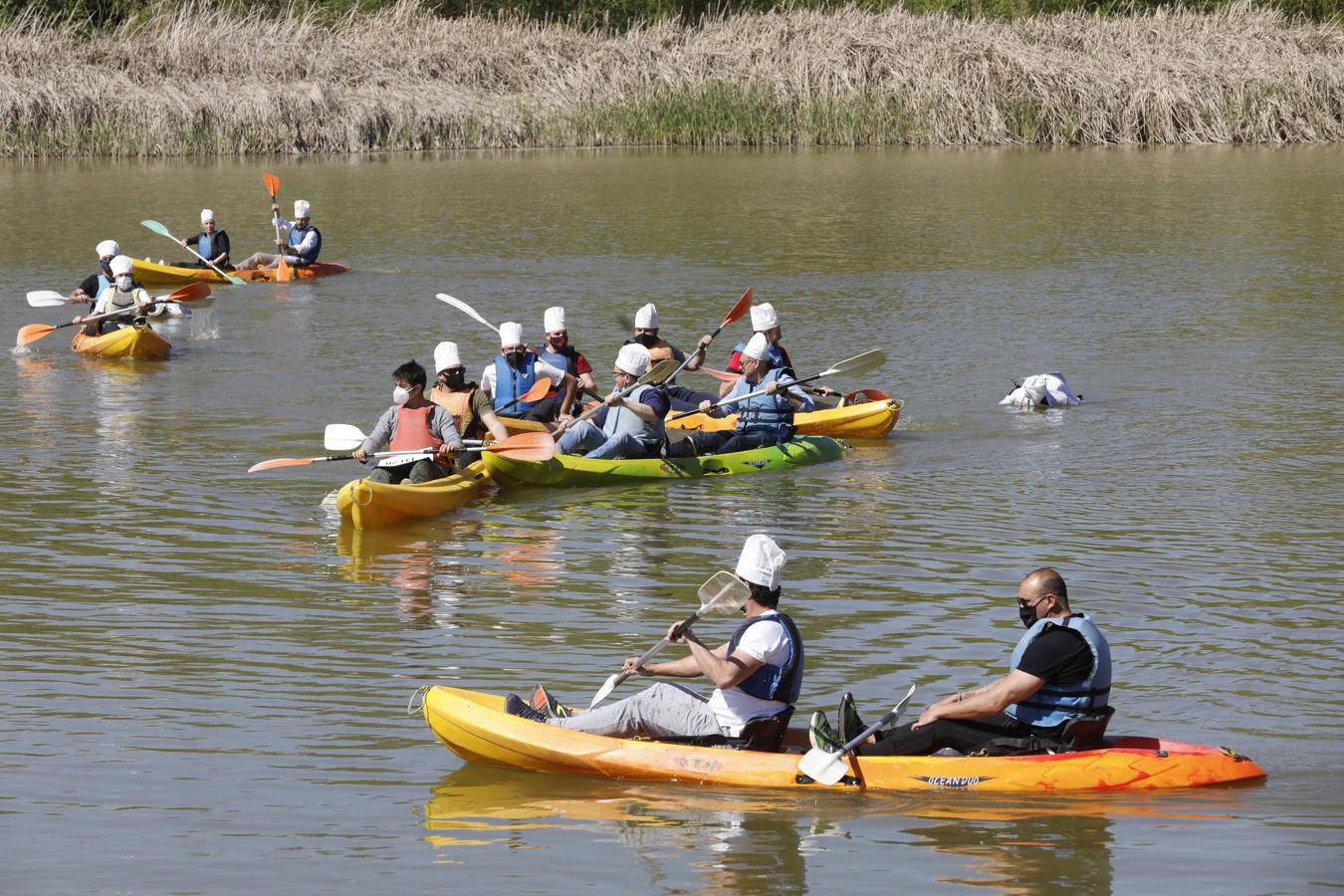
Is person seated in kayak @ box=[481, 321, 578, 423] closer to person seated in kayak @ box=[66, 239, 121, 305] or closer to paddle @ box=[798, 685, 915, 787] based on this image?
paddle @ box=[798, 685, 915, 787]

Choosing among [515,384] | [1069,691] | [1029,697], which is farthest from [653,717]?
[515,384]

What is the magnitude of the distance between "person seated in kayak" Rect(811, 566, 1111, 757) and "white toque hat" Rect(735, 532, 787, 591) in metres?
0.66

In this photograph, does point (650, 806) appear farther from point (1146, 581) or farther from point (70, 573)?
point (70, 573)

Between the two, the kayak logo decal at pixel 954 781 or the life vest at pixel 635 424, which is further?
the life vest at pixel 635 424

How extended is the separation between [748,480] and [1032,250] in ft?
50.8

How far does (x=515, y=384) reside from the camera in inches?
621

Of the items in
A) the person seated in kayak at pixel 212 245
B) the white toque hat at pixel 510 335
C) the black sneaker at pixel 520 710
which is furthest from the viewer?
the person seated in kayak at pixel 212 245

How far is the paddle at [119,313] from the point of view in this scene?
852 inches

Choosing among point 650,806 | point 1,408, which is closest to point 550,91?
point 1,408

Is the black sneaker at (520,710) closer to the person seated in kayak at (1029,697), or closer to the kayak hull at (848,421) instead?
the person seated in kayak at (1029,697)

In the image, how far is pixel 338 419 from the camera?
17625mm

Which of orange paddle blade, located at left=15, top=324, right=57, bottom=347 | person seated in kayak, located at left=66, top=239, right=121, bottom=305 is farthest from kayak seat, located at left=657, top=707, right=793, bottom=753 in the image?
person seated in kayak, located at left=66, top=239, right=121, bottom=305

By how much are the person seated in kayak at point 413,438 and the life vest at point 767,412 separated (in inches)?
114

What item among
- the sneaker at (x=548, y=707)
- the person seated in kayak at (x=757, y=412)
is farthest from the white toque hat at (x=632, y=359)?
the sneaker at (x=548, y=707)
